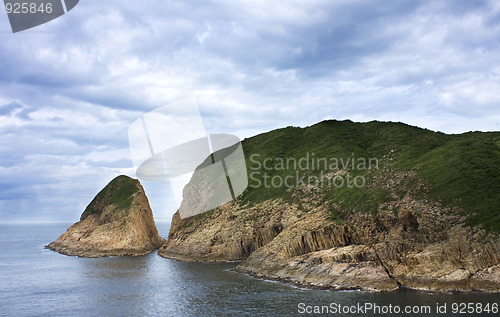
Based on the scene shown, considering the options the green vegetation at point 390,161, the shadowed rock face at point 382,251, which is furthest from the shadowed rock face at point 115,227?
the shadowed rock face at point 382,251

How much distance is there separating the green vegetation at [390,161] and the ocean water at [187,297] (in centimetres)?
1914

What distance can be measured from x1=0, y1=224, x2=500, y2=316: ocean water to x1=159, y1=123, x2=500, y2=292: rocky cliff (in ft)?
14.0

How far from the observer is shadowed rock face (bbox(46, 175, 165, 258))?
116 meters

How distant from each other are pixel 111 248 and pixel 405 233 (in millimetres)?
92901

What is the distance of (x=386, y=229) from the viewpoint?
203 ft

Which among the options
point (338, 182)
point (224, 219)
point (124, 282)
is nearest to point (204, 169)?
point (224, 219)

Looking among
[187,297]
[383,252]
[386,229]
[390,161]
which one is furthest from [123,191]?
[383,252]

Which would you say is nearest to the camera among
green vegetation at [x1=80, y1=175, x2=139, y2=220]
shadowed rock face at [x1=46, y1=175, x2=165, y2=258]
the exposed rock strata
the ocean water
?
the ocean water

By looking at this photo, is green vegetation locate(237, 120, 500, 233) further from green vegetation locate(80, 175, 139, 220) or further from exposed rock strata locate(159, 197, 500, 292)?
green vegetation locate(80, 175, 139, 220)

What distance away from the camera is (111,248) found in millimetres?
113938

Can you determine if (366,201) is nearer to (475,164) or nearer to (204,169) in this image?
(475,164)

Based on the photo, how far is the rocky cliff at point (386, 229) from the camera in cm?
5066

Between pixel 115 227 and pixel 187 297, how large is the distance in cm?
7997

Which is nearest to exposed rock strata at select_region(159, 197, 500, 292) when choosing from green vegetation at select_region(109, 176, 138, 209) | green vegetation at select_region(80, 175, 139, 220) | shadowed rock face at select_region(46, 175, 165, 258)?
shadowed rock face at select_region(46, 175, 165, 258)
